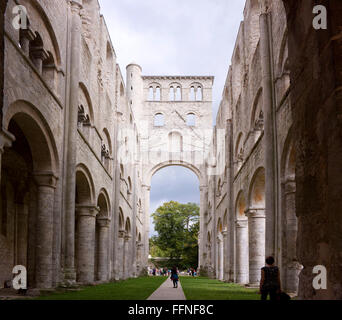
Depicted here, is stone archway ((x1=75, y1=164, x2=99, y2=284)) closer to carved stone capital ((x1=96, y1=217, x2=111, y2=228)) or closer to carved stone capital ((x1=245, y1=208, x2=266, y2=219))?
carved stone capital ((x1=96, y1=217, x2=111, y2=228))

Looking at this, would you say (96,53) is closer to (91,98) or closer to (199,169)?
→ (91,98)

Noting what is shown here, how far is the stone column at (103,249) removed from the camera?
2172cm

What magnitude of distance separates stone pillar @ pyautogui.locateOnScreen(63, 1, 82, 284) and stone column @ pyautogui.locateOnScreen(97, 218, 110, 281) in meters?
8.16

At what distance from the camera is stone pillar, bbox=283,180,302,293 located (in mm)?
12364

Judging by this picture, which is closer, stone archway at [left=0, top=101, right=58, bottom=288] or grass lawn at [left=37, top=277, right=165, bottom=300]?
grass lawn at [left=37, top=277, right=165, bottom=300]

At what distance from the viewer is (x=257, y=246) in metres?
17.8

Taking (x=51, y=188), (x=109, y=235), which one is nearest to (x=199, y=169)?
(x=109, y=235)

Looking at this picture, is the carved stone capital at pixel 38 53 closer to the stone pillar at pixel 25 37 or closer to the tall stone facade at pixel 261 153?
the stone pillar at pixel 25 37

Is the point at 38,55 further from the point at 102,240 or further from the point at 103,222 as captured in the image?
the point at 102,240

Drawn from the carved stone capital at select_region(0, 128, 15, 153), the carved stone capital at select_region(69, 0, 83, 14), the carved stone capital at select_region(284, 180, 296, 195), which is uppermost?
the carved stone capital at select_region(69, 0, 83, 14)
